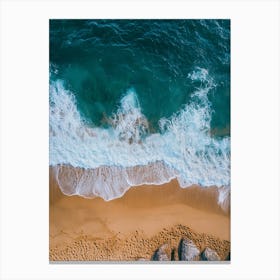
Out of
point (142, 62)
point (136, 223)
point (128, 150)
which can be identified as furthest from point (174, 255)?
point (142, 62)

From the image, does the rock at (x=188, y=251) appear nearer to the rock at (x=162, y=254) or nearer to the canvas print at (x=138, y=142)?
the canvas print at (x=138, y=142)

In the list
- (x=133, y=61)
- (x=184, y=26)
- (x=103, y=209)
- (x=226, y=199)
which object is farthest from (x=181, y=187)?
(x=184, y=26)

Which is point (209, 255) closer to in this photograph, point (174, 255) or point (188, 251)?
point (188, 251)

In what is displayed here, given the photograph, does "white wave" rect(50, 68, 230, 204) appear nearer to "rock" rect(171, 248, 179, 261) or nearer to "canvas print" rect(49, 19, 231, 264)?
"canvas print" rect(49, 19, 231, 264)

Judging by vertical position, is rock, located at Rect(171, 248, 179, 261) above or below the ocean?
below

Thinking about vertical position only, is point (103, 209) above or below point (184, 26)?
below

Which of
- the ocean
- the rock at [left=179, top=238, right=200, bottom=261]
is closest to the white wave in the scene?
the ocean

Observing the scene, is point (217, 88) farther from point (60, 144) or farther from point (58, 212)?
point (58, 212)
